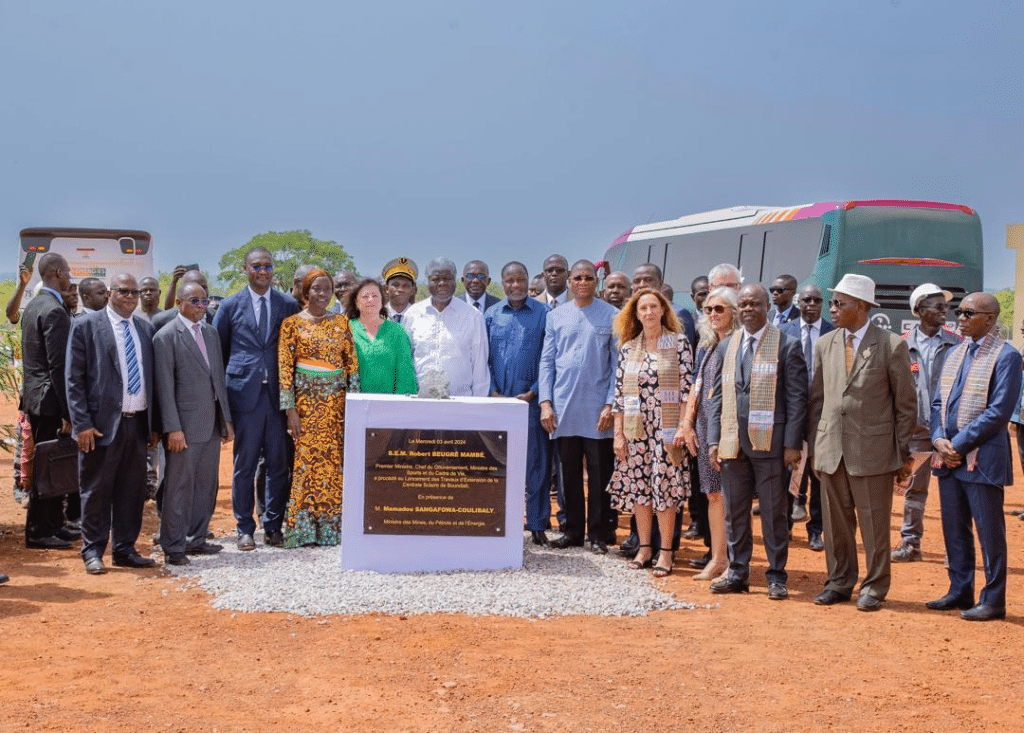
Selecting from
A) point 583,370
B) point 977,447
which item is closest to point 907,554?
point 977,447

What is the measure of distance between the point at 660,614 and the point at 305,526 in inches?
115

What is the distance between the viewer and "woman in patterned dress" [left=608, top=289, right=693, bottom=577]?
7.76m

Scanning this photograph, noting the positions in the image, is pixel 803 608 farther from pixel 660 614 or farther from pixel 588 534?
pixel 588 534

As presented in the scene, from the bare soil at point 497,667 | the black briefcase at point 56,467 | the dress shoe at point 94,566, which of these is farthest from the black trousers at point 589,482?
the black briefcase at point 56,467

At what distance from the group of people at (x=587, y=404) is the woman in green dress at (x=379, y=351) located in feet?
0.06

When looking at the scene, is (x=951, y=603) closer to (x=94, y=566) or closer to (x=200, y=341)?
(x=200, y=341)

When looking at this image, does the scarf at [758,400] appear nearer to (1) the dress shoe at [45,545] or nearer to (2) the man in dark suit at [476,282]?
(2) the man in dark suit at [476,282]

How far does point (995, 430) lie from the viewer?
263 inches

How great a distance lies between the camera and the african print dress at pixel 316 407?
8.24m

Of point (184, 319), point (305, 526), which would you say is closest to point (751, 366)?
point (305, 526)

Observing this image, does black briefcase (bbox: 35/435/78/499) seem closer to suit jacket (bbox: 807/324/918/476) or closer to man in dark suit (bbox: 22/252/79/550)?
man in dark suit (bbox: 22/252/79/550)

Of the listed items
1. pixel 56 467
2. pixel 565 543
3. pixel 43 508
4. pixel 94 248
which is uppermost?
pixel 94 248

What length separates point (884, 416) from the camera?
269 inches

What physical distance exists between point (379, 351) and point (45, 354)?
2606 millimetres
